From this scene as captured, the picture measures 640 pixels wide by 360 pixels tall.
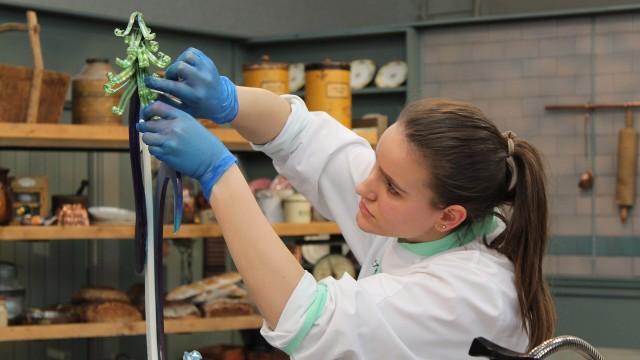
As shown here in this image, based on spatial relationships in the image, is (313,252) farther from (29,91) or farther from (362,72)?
(29,91)

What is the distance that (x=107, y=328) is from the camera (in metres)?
3.37

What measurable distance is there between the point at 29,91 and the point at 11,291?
704 millimetres

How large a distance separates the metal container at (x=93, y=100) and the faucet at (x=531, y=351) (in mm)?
2348

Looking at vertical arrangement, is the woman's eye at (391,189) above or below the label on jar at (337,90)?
below

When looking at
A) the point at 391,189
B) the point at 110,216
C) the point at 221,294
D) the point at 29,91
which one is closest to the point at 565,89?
the point at 221,294

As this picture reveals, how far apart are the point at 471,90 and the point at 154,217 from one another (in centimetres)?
407

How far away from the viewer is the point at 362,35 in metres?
5.29

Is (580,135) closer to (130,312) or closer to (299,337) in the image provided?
(130,312)

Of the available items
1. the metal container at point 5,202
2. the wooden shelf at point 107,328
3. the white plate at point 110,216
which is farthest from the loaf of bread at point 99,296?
the metal container at point 5,202

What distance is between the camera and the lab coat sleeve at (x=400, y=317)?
1.39 metres

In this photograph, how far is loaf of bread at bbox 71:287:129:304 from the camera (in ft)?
11.6

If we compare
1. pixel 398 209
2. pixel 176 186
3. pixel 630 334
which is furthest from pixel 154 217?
pixel 630 334

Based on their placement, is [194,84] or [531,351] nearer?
[531,351]

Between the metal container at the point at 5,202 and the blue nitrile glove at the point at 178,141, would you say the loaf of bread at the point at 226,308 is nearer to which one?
the metal container at the point at 5,202
